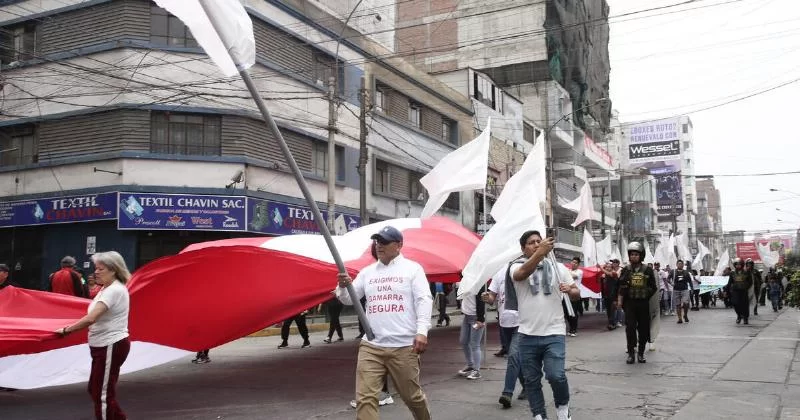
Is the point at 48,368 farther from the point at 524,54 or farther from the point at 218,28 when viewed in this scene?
the point at 524,54

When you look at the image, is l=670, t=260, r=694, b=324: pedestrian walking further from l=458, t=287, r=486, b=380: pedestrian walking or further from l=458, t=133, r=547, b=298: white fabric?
l=458, t=133, r=547, b=298: white fabric

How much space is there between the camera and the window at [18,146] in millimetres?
22203

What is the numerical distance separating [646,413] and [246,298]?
16.9 ft

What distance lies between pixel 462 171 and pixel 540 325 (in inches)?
222

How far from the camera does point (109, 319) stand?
5.83 metres

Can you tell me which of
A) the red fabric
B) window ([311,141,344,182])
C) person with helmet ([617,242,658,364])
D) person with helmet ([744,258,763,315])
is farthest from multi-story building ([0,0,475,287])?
person with helmet ([744,258,763,315])

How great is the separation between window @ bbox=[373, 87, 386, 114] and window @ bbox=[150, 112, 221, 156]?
8.85m

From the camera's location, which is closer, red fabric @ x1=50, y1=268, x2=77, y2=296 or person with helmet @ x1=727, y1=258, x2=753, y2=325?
red fabric @ x1=50, y1=268, x2=77, y2=296

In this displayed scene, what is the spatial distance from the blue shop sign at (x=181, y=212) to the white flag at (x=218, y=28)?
647 inches

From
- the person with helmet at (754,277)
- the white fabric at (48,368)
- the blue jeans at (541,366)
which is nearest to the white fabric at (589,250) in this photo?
the person with helmet at (754,277)

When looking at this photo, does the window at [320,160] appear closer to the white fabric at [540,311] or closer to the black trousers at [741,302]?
the black trousers at [741,302]

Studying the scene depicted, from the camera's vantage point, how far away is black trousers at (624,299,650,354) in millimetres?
10547

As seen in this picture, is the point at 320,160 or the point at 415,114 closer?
the point at 320,160

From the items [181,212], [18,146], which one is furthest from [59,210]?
[181,212]
